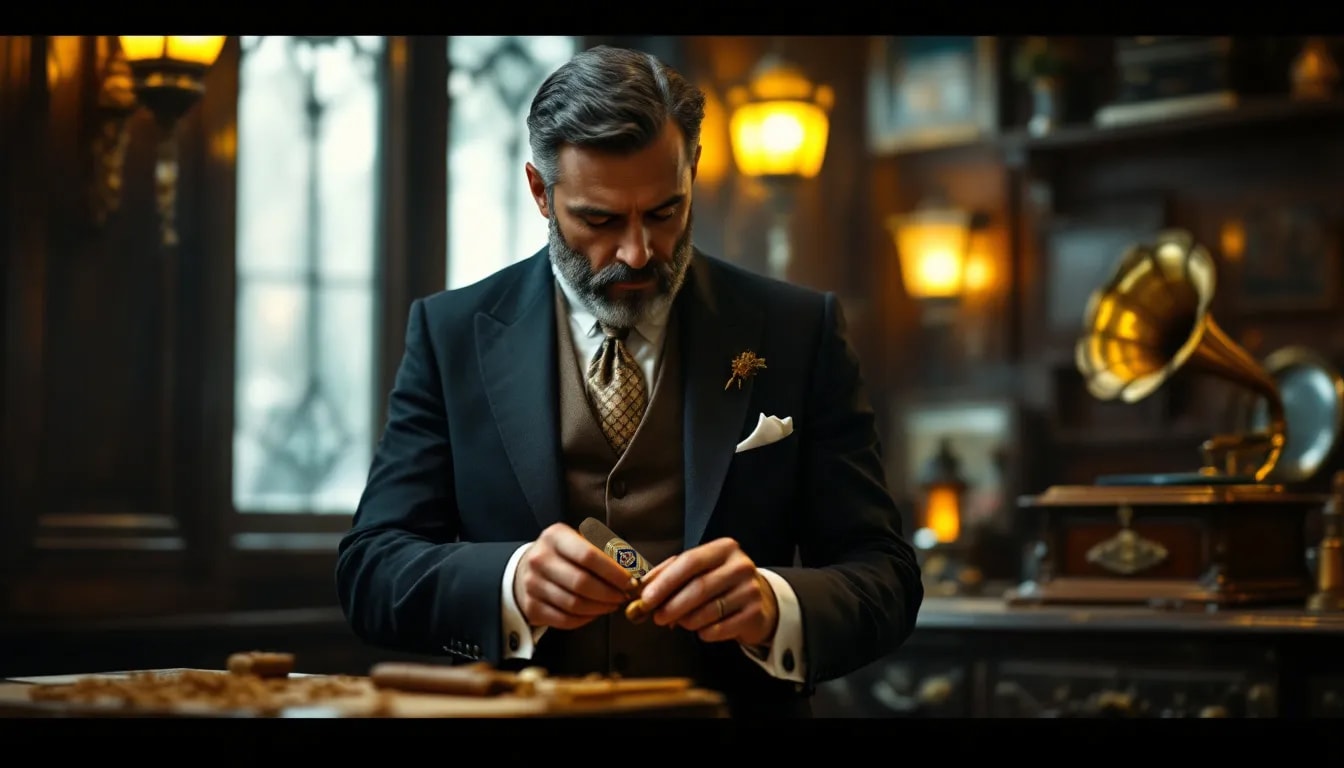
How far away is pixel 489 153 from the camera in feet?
21.0

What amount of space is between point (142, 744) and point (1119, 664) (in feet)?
10.9

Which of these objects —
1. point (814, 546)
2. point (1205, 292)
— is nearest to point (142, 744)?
point (814, 546)

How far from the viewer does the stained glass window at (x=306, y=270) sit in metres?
5.75

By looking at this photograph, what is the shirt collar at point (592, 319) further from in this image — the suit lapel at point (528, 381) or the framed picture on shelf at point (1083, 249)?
the framed picture on shelf at point (1083, 249)

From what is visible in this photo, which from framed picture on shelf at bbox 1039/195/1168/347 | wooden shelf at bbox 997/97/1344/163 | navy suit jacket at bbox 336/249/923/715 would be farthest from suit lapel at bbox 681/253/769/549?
framed picture on shelf at bbox 1039/195/1168/347

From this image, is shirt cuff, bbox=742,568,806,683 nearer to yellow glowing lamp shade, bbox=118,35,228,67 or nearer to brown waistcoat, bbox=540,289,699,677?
brown waistcoat, bbox=540,289,699,677

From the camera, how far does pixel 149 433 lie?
522 cm

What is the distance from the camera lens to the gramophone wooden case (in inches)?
180

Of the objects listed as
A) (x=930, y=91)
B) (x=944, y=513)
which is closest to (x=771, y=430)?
(x=944, y=513)

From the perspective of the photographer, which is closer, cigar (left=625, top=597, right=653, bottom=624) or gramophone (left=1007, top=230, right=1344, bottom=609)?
cigar (left=625, top=597, right=653, bottom=624)

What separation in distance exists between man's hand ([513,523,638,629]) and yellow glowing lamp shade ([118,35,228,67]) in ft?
10.4

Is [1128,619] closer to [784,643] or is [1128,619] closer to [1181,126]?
[784,643]

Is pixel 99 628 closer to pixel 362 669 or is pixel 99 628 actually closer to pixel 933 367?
pixel 362 669

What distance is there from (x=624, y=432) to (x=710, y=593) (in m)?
0.50
